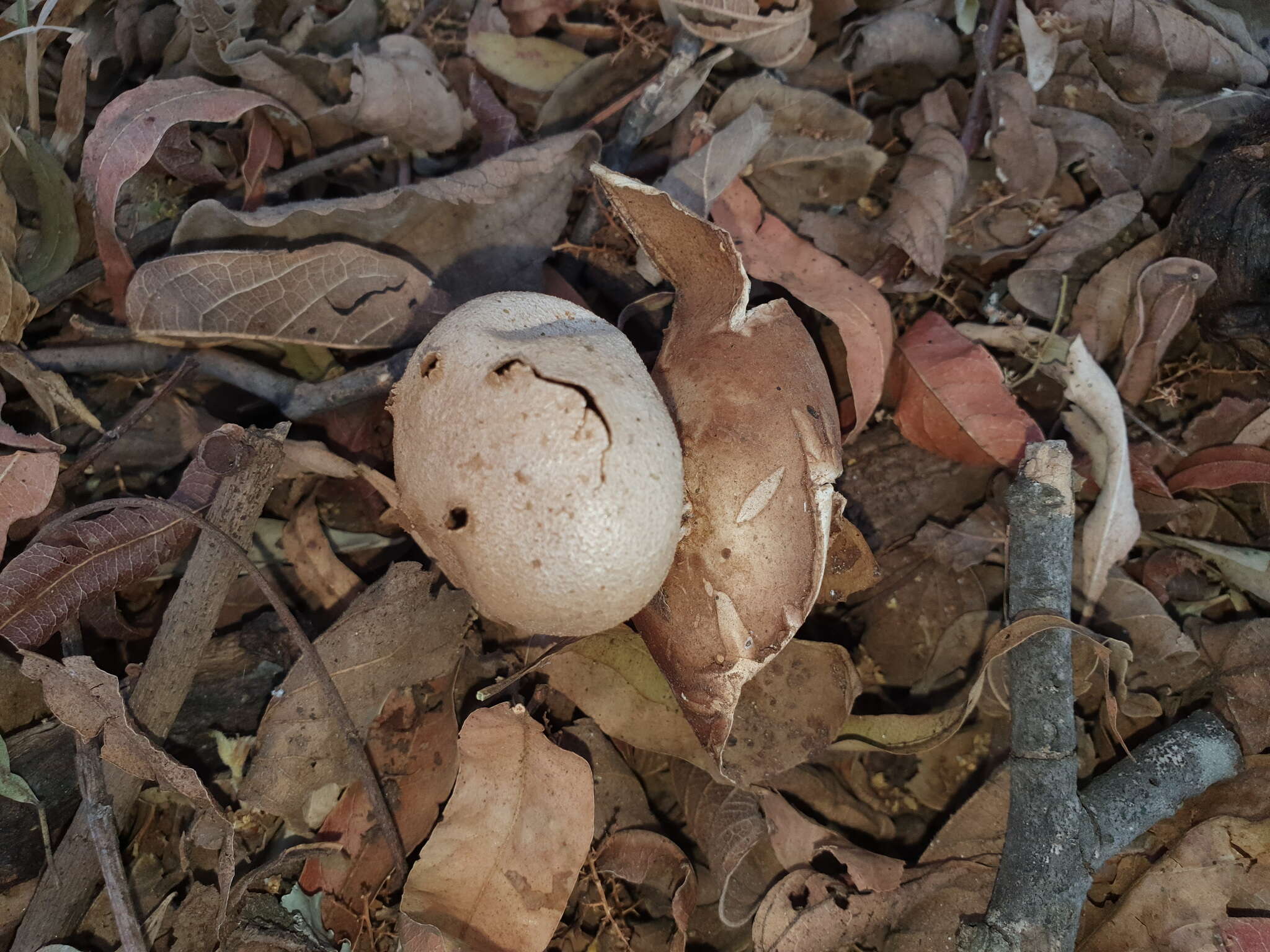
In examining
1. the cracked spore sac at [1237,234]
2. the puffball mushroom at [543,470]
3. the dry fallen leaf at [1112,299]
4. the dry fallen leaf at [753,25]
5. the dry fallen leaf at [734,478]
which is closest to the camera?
the puffball mushroom at [543,470]

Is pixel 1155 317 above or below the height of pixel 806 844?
above

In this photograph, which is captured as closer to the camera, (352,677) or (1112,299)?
(352,677)

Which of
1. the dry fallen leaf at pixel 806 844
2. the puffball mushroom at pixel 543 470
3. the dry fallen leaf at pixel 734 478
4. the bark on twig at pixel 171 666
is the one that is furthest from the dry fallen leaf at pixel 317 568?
the dry fallen leaf at pixel 806 844

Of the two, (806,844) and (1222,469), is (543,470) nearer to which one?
(806,844)

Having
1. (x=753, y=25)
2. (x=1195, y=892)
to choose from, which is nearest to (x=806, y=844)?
(x=1195, y=892)

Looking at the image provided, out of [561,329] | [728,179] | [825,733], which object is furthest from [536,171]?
[825,733]

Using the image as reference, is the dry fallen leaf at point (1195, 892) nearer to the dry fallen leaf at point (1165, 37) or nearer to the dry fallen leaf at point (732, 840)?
the dry fallen leaf at point (732, 840)

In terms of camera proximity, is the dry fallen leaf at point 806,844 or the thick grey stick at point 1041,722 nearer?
the thick grey stick at point 1041,722
